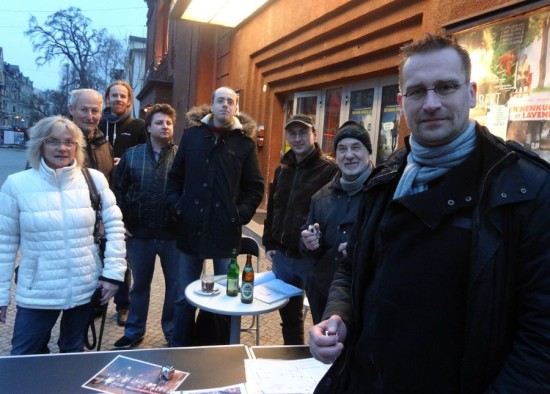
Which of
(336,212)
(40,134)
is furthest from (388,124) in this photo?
(40,134)

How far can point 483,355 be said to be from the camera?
1055mm

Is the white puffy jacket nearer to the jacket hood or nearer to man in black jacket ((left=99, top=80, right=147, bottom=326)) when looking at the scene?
the jacket hood

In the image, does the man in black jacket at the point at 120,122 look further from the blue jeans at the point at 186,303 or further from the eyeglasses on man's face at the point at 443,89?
the eyeglasses on man's face at the point at 443,89

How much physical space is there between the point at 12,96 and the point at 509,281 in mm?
100817

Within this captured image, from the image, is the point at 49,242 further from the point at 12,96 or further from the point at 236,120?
the point at 12,96

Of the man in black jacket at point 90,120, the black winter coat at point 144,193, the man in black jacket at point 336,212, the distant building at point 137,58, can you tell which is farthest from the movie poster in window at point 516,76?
the distant building at point 137,58

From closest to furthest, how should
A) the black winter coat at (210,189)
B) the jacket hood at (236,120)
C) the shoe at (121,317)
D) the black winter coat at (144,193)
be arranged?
the black winter coat at (210,189) < the jacket hood at (236,120) < the black winter coat at (144,193) < the shoe at (121,317)

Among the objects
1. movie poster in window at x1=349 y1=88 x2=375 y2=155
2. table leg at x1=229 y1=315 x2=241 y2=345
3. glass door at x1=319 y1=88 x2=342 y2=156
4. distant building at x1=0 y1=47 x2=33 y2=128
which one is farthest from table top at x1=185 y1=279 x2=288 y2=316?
distant building at x1=0 y1=47 x2=33 y2=128

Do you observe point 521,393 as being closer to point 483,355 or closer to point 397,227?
point 483,355

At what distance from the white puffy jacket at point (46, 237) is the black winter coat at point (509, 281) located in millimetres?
2142

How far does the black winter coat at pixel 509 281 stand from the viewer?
100 centimetres

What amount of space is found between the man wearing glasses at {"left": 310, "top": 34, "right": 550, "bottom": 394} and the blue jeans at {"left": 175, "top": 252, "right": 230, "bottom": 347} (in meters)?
2.21

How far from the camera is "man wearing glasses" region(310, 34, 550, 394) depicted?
1.02m

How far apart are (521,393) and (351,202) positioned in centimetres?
180
